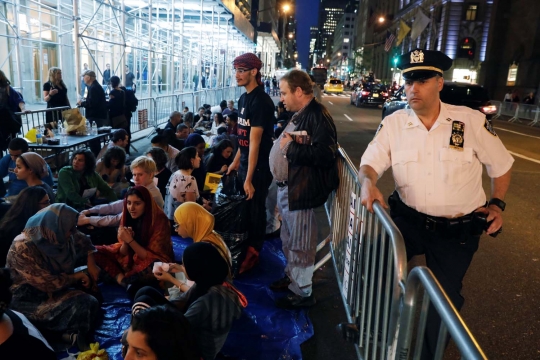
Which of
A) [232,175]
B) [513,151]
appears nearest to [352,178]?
[232,175]

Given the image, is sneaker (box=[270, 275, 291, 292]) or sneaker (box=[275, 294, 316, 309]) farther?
sneaker (box=[270, 275, 291, 292])

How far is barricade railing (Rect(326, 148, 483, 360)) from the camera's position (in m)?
1.65

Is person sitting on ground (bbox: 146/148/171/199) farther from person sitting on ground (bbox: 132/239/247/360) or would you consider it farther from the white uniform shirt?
the white uniform shirt

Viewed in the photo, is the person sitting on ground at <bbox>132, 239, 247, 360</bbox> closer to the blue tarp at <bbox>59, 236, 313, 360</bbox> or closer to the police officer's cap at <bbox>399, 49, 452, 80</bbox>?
the blue tarp at <bbox>59, 236, 313, 360</bbox>

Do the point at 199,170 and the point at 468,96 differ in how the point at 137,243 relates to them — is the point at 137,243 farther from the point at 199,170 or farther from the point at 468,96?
the point at 468,96

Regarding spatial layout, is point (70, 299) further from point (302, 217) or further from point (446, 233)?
point (446, 233)

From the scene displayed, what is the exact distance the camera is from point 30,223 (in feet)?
10.4

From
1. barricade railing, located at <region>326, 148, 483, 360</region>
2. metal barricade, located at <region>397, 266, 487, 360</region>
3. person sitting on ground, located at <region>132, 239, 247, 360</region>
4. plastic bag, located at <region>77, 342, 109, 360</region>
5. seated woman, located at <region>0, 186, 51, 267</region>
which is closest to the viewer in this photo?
metal barricade, located at <region>397, 266, 487, 360</region>

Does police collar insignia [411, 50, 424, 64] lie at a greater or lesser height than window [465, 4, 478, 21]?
lesser

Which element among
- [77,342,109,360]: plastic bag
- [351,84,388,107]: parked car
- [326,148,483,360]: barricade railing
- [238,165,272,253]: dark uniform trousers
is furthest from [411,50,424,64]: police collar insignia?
[351,84,388,107]: parked car

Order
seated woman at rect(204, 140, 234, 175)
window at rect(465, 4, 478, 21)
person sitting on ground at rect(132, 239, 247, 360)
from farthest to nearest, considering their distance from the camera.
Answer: window at rect(465, 4, 478, 21), seated woman at rect(204, 140, 234, 175), person sitting on ground at rect(132, 239, 247, 360)

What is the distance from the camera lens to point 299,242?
3.81 m

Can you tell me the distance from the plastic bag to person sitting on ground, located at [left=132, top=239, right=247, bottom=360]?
0.59 m

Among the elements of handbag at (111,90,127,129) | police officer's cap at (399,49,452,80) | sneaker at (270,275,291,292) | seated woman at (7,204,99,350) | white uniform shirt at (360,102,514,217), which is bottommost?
sneaker at (270,275,291,292)
